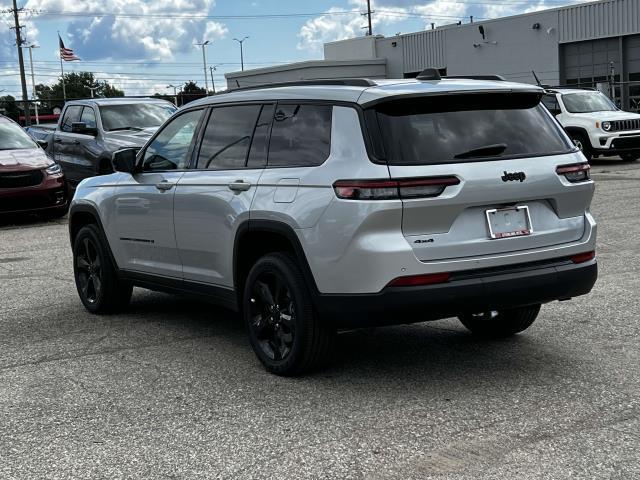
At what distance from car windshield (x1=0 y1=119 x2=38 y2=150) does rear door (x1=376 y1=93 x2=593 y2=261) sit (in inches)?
470

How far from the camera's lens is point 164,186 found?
650 cm

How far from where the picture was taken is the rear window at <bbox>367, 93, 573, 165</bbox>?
494 cm

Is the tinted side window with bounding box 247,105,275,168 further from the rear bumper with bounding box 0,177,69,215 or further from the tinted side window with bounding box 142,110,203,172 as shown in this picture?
the rear bumper with bounding box 0,177,69,215

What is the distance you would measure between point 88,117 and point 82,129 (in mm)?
818

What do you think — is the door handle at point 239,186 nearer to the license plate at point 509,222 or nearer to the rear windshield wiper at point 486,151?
the rear windshield wiper at point 486,151

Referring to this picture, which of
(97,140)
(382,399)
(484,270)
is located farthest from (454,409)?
(97,140)

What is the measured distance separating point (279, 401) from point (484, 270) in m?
1.36

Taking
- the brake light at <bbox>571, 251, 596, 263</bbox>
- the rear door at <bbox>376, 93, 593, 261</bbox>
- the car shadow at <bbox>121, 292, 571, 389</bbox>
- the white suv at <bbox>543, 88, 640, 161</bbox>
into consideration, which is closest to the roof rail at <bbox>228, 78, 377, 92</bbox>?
the rear door at <bbox>376, 93, 593, 261</bbox>

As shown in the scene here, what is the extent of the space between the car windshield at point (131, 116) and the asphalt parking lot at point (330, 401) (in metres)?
9.00

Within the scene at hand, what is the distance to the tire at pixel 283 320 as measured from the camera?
5172mm

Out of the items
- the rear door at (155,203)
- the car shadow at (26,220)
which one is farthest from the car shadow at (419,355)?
the car shadow at (26,220)

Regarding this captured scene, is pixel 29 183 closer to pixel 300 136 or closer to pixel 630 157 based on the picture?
pixel 300 136

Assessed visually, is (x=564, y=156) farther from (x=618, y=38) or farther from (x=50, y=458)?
(x=618, y=38)

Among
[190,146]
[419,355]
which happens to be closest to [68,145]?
[190,146]
